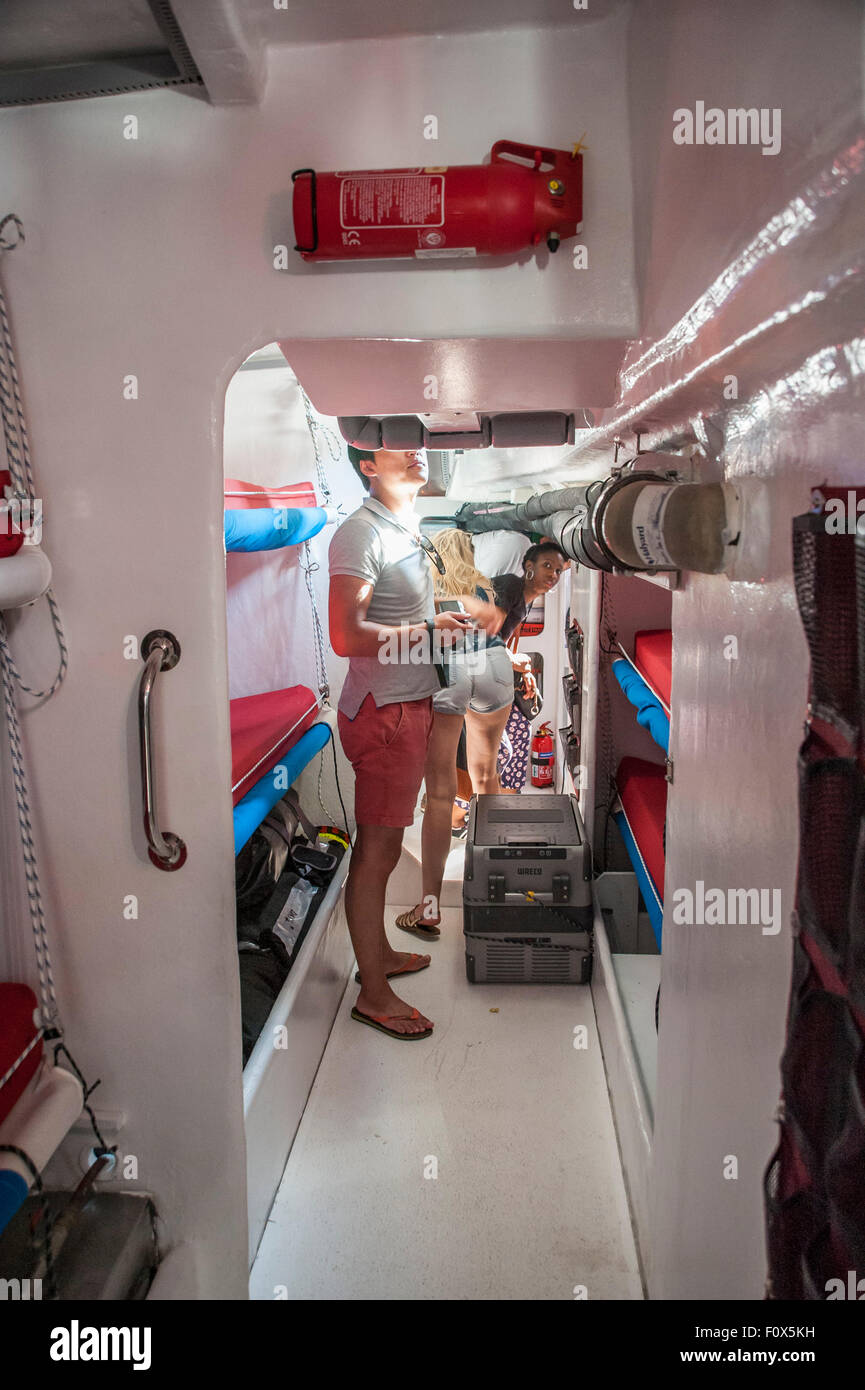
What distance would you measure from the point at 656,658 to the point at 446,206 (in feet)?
6.17

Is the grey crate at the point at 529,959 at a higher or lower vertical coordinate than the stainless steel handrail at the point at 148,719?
lower

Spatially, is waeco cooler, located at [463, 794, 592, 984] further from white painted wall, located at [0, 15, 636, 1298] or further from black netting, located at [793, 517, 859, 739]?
black netting, located at [793, 517, 859, 739]

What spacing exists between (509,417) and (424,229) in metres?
1.40

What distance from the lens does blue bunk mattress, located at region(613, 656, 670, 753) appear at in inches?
88.7

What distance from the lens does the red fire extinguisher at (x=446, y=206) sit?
1.25 m

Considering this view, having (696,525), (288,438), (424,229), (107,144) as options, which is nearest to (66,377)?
(107,144)

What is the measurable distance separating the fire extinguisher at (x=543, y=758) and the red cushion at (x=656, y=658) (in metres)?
2.68

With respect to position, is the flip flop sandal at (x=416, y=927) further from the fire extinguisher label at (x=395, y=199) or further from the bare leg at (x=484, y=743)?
the fire extinguisher label at (x=395, y=199)

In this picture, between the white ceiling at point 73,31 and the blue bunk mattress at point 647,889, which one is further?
the blue bunk mattress at point 647,889

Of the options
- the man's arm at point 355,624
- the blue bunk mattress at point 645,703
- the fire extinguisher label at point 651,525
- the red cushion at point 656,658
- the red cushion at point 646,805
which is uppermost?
the fire extinguisher label at point 651,525

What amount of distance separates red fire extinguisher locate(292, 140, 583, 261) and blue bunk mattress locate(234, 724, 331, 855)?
131cm

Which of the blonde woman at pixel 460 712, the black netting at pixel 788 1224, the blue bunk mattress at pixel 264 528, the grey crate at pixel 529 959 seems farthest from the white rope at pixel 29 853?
the grey crate at pixel 529 959

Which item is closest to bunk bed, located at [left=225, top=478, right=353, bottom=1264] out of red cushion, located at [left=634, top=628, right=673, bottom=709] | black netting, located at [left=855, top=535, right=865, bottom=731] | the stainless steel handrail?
the stainless steel handrail
